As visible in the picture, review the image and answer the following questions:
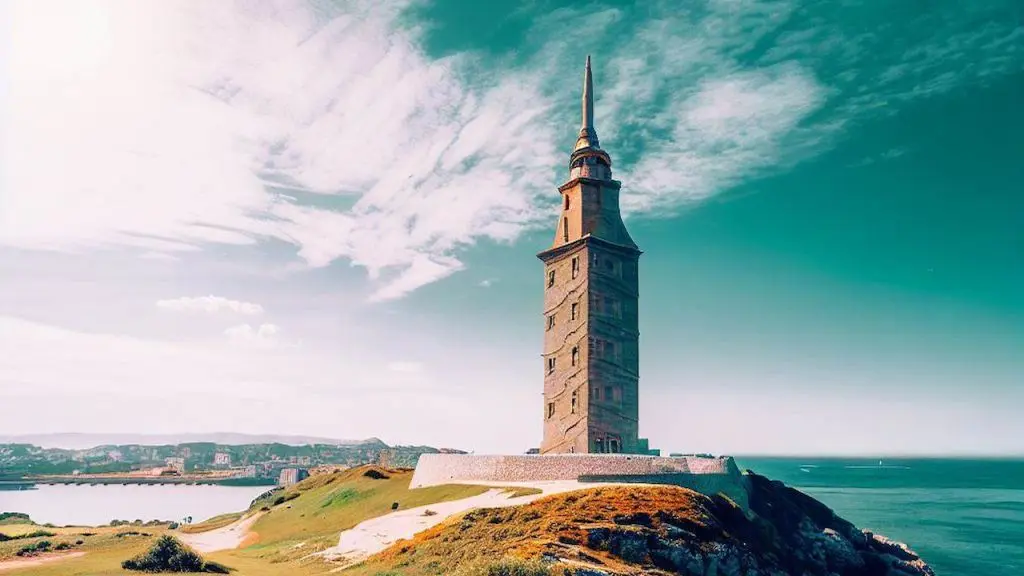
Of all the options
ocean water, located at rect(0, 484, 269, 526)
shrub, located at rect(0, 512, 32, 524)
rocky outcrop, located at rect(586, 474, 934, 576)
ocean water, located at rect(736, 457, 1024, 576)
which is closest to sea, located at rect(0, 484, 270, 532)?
ocean water, located at rect(0, 484, 269, 526)

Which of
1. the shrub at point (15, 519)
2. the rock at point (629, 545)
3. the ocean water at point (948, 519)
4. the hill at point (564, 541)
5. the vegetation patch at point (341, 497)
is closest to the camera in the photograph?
the hill at point (564, 541)

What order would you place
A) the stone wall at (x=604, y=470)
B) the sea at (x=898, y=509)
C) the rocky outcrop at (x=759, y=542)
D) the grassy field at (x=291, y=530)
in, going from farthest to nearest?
the sea at (x=898, y=509), the stone wall at (x=604, y=470), the grassy field at (x=291, y=530), the rocky outcrop at (x=759, y=542)

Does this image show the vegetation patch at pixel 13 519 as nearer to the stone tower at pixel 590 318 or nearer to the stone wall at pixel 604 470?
the stone wall at pixel 604 470

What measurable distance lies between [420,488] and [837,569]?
1243 inches

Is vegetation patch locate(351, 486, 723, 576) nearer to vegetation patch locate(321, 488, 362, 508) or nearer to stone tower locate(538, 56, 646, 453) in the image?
stone tower locate(538, 56, 646, 453)

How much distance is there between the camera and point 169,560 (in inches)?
1347

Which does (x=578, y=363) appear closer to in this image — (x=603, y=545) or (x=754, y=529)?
(x=754, y=529)

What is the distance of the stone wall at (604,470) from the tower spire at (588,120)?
95.6ft

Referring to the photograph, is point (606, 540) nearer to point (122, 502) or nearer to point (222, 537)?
point (222, 537)

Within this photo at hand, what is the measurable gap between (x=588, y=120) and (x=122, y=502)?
127 m

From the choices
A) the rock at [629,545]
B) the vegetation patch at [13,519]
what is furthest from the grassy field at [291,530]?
the rock at [629,545]

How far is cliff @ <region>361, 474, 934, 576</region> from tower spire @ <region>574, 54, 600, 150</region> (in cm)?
3346

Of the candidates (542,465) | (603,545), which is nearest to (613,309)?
(542,465)

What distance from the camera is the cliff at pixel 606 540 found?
3044cm
